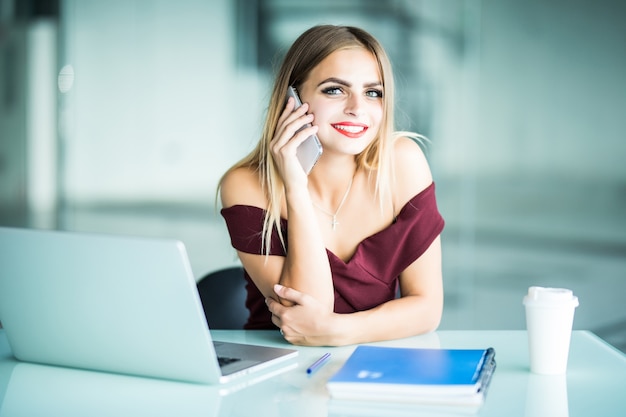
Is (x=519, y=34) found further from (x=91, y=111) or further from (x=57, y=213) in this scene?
(x=57, y=213)

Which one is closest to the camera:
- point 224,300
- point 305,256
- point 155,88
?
point 305,256

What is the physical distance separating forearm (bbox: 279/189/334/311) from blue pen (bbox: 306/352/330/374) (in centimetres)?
40

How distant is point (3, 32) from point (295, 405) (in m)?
5.24

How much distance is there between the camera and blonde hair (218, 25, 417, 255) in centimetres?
224

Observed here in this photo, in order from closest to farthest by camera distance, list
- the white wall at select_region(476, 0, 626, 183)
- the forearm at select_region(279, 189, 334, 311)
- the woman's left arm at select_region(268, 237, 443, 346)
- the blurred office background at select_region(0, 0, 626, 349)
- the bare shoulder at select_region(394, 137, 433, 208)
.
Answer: the woman's left arm at select_region(268, 237, 443, 346) → the forearm at select_region(279, 189, 334, 311) → the bare shoulder at select_region(394, 137, 433, 208) → the blurred office background at select_region(0, 0, 626, 349) → the white wall at select_region(476, 0, 626, 183)

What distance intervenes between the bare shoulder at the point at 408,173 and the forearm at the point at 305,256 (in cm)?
29

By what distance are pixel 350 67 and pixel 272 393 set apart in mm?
1113

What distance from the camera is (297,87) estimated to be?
236 cm

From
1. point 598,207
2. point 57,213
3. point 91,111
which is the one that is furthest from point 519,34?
point 57,213

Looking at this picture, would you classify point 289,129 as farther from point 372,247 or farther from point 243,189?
point 372,247

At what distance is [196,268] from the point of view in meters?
5.95

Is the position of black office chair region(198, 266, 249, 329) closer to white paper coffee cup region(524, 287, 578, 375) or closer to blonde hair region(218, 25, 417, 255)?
blonde hair region(218, 25, 417, 255)

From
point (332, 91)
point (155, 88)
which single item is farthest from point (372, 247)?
point (155, 88)

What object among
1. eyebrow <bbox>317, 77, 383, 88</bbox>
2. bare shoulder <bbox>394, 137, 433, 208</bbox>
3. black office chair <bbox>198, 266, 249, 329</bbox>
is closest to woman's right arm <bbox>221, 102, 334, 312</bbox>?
eyebrow <bbox>317, 77, 383, 88</bbox>
